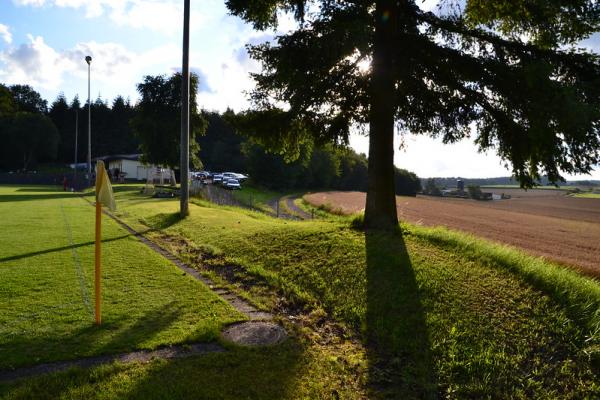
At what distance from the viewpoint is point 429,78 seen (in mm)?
10773

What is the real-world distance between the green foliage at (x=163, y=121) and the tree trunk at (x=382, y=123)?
30413 mm

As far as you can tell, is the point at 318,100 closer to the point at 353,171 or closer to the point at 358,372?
the point at 358,372

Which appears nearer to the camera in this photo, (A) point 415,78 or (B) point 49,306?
(B) point 49,306

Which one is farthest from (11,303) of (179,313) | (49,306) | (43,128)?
(43,128)

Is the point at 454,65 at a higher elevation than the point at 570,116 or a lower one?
higher

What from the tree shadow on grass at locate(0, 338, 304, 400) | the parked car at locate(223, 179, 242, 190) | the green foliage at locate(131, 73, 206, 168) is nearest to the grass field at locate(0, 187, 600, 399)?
the tree shadow on grass at locate(0, 338, 304, 400)

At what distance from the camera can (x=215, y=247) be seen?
11672 millimetres

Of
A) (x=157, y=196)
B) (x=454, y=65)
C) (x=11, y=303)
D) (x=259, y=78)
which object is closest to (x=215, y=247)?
(x=259, y=78)

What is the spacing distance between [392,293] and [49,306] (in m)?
5.49

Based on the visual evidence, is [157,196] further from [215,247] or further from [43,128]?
[43,128]

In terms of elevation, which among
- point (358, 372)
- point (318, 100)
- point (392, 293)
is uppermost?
point (318, 100)

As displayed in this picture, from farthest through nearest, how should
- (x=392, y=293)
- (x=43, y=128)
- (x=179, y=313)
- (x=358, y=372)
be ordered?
(x=43, y=128) → (x=392, y=293) → (x=179, y=313) → (x=358, y=372)

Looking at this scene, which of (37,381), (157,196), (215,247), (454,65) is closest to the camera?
(37,381)

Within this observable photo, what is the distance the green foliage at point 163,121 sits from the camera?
39.4m
